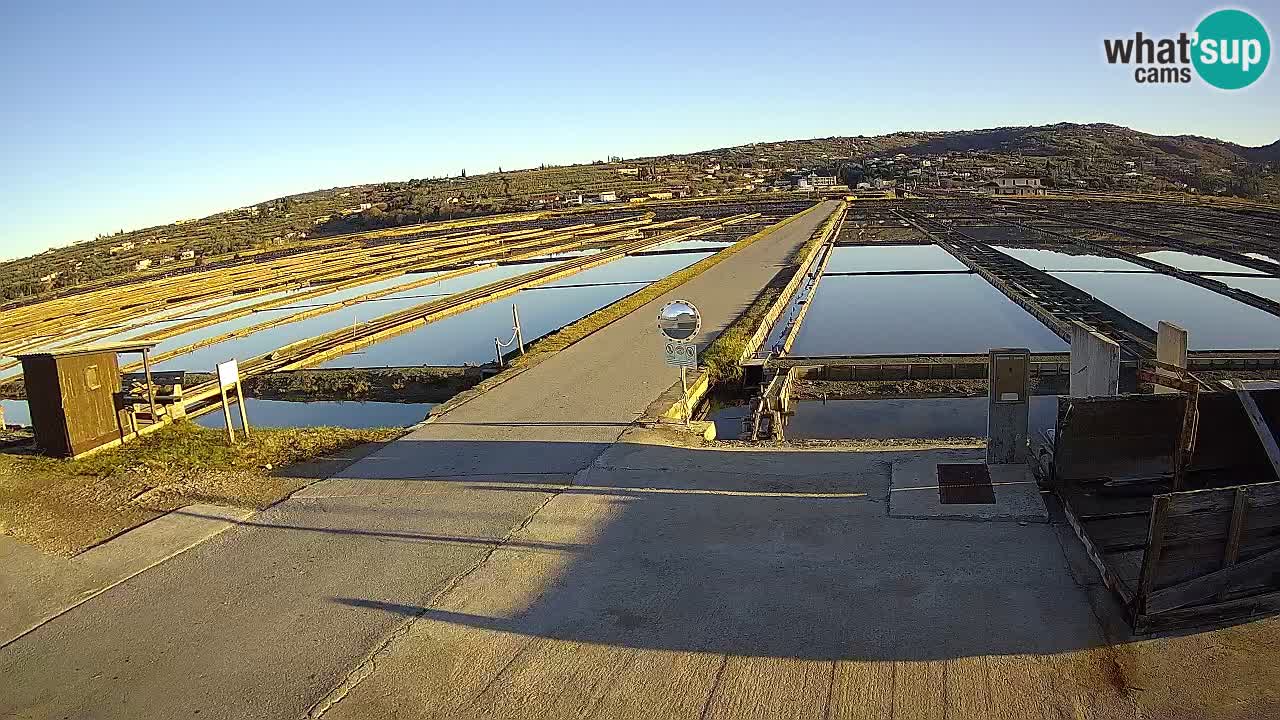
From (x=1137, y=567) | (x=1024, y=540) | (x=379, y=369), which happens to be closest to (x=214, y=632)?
(x=1024, y=540)

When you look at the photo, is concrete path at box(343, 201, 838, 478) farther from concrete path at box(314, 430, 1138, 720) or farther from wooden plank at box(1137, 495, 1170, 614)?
wooden plank at box(1137, 495, 1170, 614)

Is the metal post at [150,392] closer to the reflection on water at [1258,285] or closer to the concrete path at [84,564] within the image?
the concrete path at [84,564]

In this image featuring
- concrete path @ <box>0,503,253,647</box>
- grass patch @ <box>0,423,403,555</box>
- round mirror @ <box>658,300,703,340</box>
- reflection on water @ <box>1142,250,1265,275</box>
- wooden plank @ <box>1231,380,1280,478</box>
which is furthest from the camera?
reflection on water @ <box>1142,250,1265,275</box>

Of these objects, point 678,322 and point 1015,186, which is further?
point 1015,186

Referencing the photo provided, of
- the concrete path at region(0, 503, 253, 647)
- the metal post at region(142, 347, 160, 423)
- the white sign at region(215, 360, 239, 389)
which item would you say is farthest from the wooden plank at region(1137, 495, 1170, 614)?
the metal post at region(142, 347, 160, 423)

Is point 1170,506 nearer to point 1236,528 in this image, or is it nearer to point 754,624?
point 1236,528

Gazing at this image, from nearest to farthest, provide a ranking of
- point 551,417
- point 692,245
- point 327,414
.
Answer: point 551,417 → point 327,414 → point 692,245

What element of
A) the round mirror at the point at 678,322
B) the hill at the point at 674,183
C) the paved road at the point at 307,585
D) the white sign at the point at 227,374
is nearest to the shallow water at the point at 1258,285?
the round mirror at the point at 678,322

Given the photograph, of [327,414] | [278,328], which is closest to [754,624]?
[327,414]
